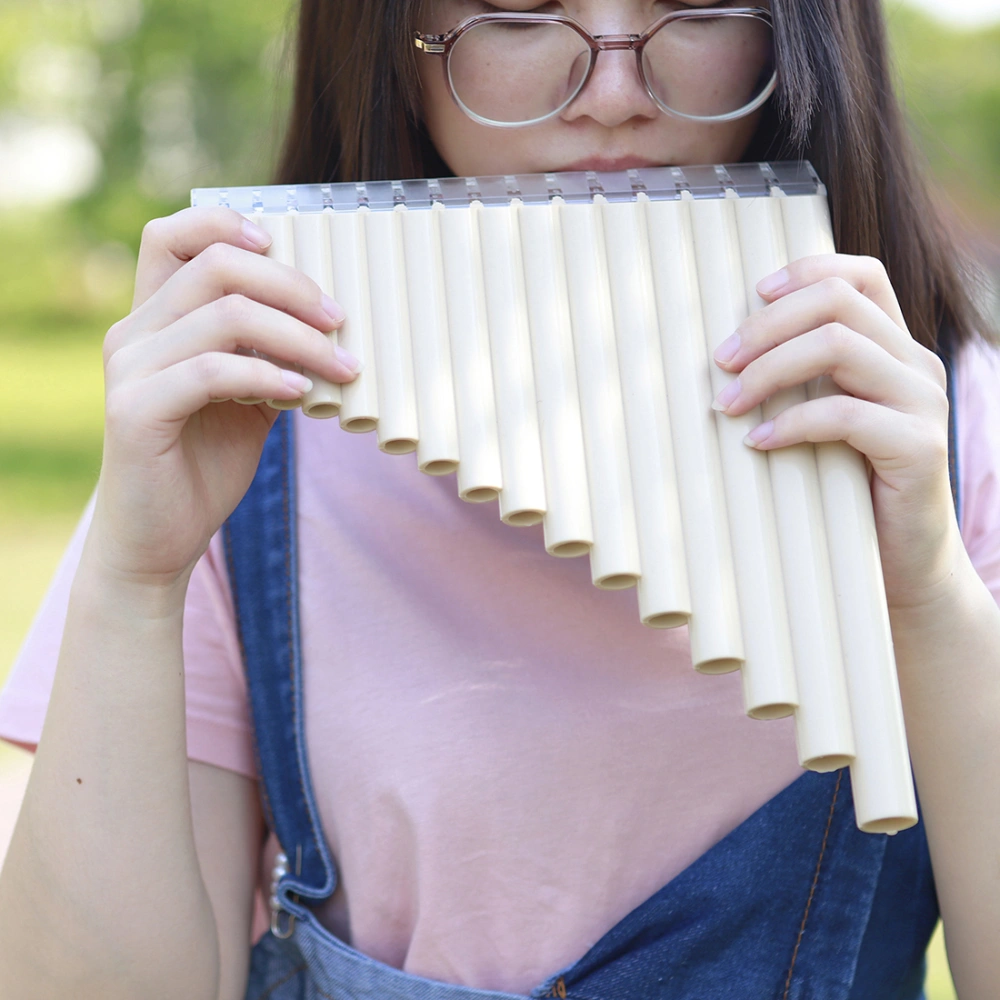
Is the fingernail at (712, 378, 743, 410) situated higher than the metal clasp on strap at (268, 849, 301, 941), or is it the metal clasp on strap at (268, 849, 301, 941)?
the fingernail at (712, 378, 743, 410)

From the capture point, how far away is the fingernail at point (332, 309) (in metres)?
1.31

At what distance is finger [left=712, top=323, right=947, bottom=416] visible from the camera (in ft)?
4.06

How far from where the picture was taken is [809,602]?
4.17 ft

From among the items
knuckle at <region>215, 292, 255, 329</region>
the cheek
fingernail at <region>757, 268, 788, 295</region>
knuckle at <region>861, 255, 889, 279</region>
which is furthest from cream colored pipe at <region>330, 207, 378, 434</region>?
knuckle at <region>861, 255, 889, 279</region>

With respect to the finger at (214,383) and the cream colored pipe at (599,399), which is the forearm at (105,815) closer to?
the finger at (214,383)

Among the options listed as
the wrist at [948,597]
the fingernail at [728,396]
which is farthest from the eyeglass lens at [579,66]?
the wrist at [948,597]

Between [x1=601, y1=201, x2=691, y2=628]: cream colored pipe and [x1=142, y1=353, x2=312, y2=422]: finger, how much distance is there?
0.35m

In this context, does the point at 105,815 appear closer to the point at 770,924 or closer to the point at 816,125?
the point at 770,924

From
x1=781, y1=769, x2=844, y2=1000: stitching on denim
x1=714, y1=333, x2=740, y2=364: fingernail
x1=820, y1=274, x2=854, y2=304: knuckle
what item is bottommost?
x1=781, y1=769, x2=844, y2=1000: stitching on denim

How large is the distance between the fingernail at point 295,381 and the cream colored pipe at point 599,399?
0.96ft

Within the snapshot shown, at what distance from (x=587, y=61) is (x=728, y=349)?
1.28 ft

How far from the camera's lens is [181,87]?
12812mm

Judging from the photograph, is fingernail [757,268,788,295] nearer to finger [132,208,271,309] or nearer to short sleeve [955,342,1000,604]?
short sleeve [955,342,1000,604]

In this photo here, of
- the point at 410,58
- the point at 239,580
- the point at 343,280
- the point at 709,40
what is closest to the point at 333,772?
the point at 239,580
